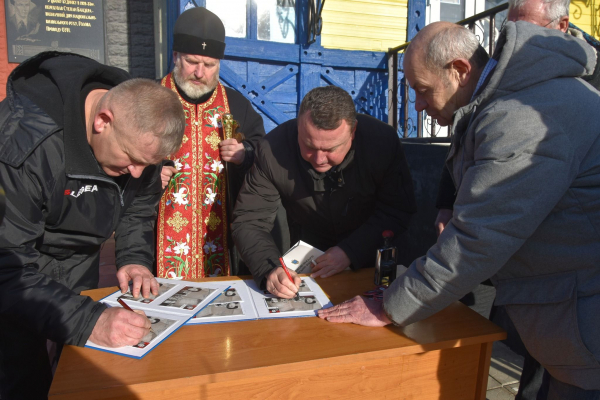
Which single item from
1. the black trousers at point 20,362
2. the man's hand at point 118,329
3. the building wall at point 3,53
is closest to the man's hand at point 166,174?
the black trousers at point 20,362

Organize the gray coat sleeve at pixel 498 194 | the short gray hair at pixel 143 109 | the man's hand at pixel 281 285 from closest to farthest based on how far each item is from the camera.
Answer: the gray coat sleeve at pixel 498 194
the short gray hair at pixel 143 109
the man's hand at pixel 281 285

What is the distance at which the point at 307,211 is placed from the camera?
8.53 ft

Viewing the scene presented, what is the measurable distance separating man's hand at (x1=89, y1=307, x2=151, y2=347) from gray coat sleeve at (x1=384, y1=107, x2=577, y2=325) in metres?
0.95

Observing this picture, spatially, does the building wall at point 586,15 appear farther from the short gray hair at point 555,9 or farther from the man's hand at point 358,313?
the man's hand at point 358,313

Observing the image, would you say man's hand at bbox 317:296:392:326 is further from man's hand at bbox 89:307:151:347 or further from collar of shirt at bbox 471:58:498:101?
collar of shirt at bbox 471:58:498:101

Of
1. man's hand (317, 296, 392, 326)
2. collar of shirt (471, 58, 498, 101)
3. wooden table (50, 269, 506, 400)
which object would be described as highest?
collar of shirt (471, 58, 498, 101)

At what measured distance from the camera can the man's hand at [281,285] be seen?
1921 millimetres

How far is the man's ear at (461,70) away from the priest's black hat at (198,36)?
183 centimetres

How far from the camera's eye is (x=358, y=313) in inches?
68.1

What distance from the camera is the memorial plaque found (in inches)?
255

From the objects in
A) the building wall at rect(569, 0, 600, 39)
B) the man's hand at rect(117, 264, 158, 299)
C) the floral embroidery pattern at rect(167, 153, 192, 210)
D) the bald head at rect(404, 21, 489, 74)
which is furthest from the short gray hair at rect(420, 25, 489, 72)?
the building wall at rect(569, 0, 600, 39)

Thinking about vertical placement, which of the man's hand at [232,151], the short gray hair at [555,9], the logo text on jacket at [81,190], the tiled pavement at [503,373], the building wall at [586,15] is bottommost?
the tiled pavement at [503,373]

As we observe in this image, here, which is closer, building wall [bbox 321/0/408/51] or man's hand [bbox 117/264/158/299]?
man's hand [bbox 117/264/158/299]

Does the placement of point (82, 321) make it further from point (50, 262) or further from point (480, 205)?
point (480, 205)
